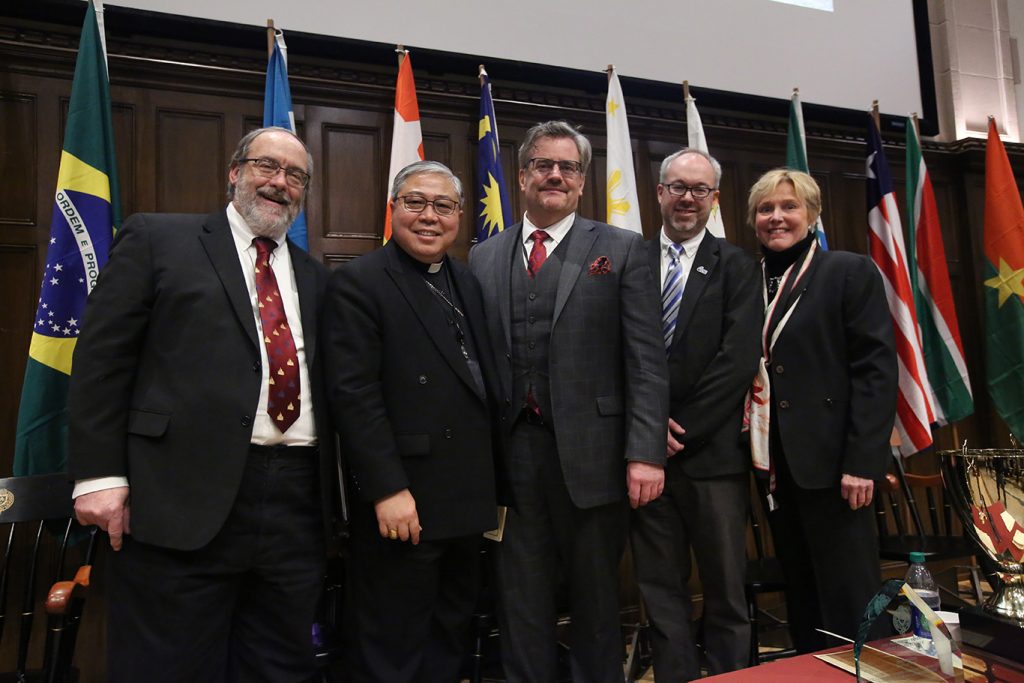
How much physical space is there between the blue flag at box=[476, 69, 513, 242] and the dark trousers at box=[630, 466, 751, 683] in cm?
158

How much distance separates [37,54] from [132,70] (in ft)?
1.11

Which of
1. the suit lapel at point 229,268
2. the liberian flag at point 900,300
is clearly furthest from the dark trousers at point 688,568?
the liberian flag at point 900,300

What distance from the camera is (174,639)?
4.90 feet

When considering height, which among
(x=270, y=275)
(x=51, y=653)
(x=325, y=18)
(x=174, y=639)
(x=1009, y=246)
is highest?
(x=325, y=18)

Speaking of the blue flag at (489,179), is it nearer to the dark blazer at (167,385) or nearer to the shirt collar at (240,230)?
the shirt collar at (240,230)

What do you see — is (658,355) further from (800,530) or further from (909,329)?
(909,329)

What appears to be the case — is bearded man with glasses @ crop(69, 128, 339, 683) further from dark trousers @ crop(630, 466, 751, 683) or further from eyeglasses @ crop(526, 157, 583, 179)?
dark trousers @ crop(630, 466, 751, 683)

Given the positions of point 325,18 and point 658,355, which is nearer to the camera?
point 658,355

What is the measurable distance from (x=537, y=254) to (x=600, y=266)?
184 millimetres

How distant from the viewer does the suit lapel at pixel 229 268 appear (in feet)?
5.23

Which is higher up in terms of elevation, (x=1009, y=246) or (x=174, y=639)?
(x=1009, y=246)

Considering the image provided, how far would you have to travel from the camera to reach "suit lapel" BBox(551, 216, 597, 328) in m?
1.79

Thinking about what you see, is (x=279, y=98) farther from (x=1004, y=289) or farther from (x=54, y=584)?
(x=1004, y=289)

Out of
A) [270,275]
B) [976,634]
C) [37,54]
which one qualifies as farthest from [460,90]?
[976,634]
